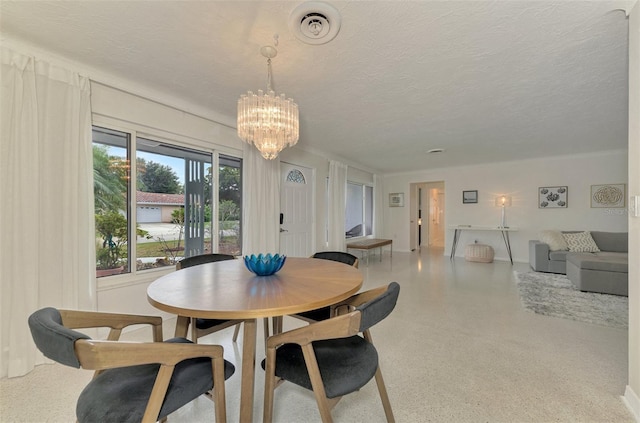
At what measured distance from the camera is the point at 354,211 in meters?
6.70

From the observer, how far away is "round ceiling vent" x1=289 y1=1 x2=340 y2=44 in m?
1.53

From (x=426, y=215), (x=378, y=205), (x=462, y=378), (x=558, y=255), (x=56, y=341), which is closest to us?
(x=56, y=341)

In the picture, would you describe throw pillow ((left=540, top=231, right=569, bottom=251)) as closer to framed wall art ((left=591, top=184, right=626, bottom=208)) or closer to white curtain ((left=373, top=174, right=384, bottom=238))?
framed wall art ((left=591, top=184, right=626, bottom=208))

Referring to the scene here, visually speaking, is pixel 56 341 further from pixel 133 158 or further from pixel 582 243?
pixel 582 243

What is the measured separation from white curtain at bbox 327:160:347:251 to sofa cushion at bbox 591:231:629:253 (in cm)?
466

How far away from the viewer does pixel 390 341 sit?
231 centimetres

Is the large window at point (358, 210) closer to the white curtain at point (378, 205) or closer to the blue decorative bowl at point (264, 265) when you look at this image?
the white curtain at point (378, 205)

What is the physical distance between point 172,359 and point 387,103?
2.93 meters

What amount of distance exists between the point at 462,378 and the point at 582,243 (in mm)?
4724

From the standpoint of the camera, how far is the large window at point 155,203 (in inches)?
96.8

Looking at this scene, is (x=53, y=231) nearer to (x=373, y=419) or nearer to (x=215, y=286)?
(x=215, y=286)
